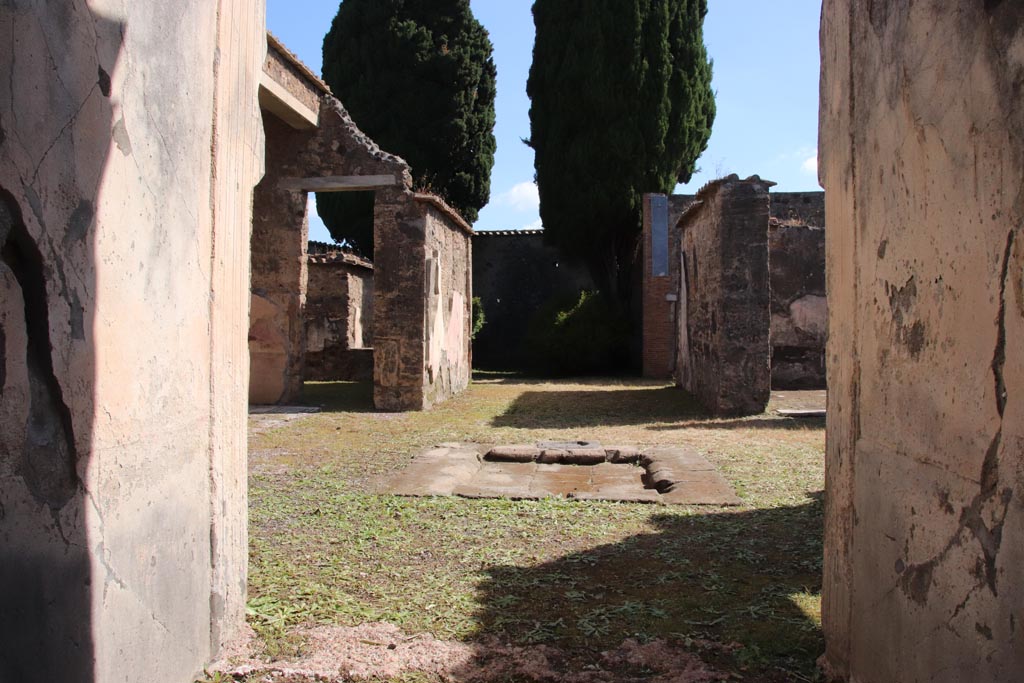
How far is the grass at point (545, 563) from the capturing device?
3.16m

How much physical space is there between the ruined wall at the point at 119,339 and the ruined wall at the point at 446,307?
26.5ft

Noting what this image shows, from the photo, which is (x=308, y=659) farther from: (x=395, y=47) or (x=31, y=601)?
(x=395, y=47)

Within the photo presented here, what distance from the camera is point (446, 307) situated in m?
12.5

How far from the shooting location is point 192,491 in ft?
8.50

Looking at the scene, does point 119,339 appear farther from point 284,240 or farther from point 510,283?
point 510,283

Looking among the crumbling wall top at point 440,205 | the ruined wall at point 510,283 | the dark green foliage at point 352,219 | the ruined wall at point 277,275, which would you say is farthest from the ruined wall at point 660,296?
the ruined wall at point 277,275

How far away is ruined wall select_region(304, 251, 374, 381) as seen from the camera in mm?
15938

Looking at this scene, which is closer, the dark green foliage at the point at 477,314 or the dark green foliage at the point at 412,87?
the dark green foliage at the point at 477,314

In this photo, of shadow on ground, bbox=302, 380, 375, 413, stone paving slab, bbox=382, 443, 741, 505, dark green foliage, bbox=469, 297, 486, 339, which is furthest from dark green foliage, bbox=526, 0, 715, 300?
stone paving slab, bbox=382, 443, 741, 505

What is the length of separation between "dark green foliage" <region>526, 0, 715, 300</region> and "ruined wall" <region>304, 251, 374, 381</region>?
6.37 meters

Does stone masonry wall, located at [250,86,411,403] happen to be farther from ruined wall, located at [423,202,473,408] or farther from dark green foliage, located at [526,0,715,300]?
dark green foliage, located at [526,0,715,300]

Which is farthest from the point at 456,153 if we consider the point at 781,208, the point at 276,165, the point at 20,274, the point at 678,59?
the point at 20,274

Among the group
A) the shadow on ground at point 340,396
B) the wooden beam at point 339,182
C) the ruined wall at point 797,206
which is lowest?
the shadow on ground at point 340,396

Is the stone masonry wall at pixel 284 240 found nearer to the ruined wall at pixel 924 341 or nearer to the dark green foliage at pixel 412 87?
the ruined wall at pixel 924 341
